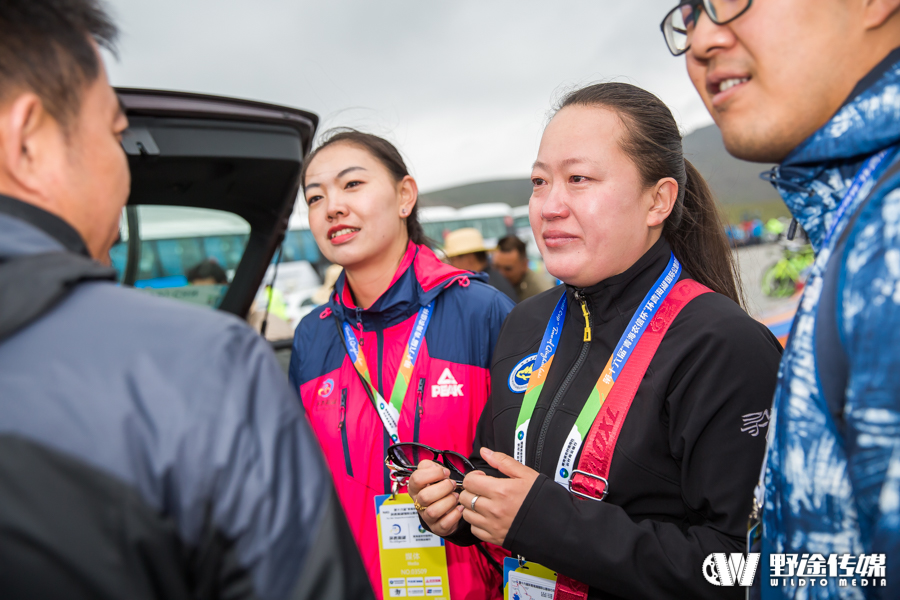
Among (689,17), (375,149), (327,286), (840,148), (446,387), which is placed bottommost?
(446,387)

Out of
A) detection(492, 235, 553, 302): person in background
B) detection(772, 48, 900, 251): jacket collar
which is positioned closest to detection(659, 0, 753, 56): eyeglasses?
detection(772, 48, 900, 251): jacket collar

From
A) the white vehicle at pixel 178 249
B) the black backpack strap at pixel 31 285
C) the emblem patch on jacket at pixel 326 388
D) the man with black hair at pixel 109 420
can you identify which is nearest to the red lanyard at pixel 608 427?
the man with black hair at pixel 109 420

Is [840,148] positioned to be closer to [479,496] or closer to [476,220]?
[479,496]

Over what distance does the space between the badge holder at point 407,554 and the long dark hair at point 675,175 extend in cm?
128

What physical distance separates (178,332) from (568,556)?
1023 mm

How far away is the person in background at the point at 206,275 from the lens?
3.07 meters

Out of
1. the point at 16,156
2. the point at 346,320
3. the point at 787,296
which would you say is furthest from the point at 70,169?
the point at 787,296

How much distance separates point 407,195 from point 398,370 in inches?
33.3

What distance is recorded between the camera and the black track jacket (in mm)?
1260

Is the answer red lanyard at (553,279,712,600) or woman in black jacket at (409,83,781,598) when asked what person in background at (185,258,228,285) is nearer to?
woman in black jacket at (409,83,781,598)

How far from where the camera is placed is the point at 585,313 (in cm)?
169

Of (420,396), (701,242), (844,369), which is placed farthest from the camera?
(420,396)

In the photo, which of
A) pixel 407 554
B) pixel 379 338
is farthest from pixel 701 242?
pixel 407 554

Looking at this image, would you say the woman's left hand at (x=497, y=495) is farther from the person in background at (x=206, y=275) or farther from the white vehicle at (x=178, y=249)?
the person in background at (x=206, y=275)
